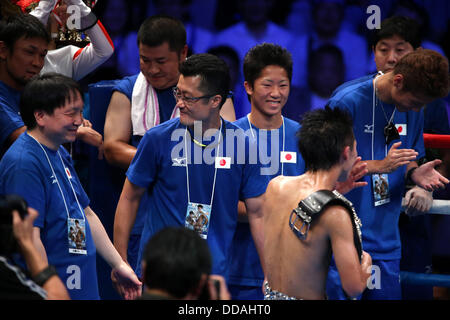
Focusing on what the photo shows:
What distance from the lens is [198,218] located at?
3.51 meters

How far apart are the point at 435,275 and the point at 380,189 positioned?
1.92 ft

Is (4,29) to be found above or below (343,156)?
above

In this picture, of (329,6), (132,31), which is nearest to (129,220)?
(132,31)

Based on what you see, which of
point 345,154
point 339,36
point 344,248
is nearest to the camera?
point 344,248

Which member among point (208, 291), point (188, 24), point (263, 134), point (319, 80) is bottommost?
point (208, 291)

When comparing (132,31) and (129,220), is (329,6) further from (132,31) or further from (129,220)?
(129,220)

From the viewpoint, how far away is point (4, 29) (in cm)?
411

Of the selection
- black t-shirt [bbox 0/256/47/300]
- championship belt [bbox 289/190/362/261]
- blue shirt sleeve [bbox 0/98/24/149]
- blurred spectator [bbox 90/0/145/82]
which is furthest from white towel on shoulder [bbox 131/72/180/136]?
black t-shirt [bbox 0/256/47/300]

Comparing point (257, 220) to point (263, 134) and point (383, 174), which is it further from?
point (383, 174)

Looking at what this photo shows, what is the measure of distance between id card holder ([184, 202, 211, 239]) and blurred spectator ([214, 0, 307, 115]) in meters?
2.03

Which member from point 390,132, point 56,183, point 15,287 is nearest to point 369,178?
point 390,132

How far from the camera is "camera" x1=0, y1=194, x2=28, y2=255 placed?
2.40m

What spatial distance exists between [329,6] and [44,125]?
2.86m

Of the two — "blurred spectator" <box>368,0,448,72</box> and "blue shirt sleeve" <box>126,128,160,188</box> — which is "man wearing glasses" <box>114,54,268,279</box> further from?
"blurred spectator" <box>368,0,448,72</box>
